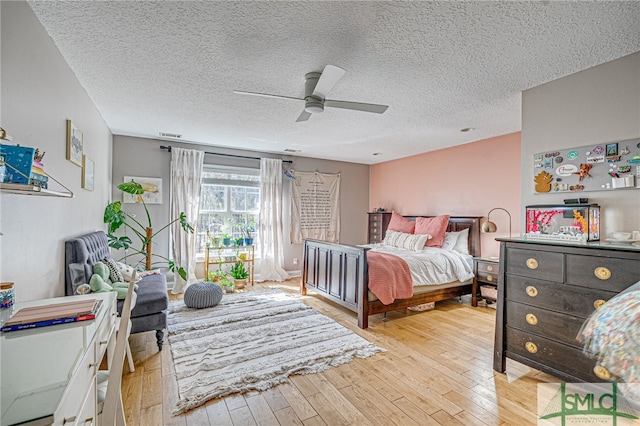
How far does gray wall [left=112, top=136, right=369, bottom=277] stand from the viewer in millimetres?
4340

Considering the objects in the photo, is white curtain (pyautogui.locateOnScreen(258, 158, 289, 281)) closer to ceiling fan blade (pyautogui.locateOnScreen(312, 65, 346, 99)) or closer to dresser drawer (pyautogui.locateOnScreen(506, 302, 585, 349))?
ceiling fan blade (pyautogui.locateOnScreen(312, 65, 346, 99))

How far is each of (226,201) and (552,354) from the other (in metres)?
4.71

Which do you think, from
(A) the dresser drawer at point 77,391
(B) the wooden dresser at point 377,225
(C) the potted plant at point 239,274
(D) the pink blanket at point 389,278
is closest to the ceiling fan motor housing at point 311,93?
(D) the pink blanket at point 389,278

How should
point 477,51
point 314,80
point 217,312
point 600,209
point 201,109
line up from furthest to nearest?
1. point 217,312
2. point 201,109
3. point 314,80
4. point 600,209
5. point 477,51

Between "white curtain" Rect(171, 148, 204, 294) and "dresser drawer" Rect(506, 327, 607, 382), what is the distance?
169 inches

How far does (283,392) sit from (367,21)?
8.04ft

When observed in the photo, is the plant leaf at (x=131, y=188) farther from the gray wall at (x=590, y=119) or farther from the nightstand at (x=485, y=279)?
the nightstand at (x=485, y=279)

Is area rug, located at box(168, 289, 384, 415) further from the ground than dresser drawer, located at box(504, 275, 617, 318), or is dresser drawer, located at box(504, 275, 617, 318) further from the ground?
dresser drawer, located at box(504, 275, 617, 318)

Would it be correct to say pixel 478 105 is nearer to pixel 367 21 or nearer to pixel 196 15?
pixel 367 21

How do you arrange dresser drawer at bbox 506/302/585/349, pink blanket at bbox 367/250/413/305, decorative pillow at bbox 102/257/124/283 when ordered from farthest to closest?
pink blanket at bbox 367/250/413/305 → decorative pillow at bbox 102/257/124/283 → dresser drawer at bbox 506/302/585/349

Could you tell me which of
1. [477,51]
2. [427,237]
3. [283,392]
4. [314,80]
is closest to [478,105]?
[477,51]

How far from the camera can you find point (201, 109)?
10.3ft
